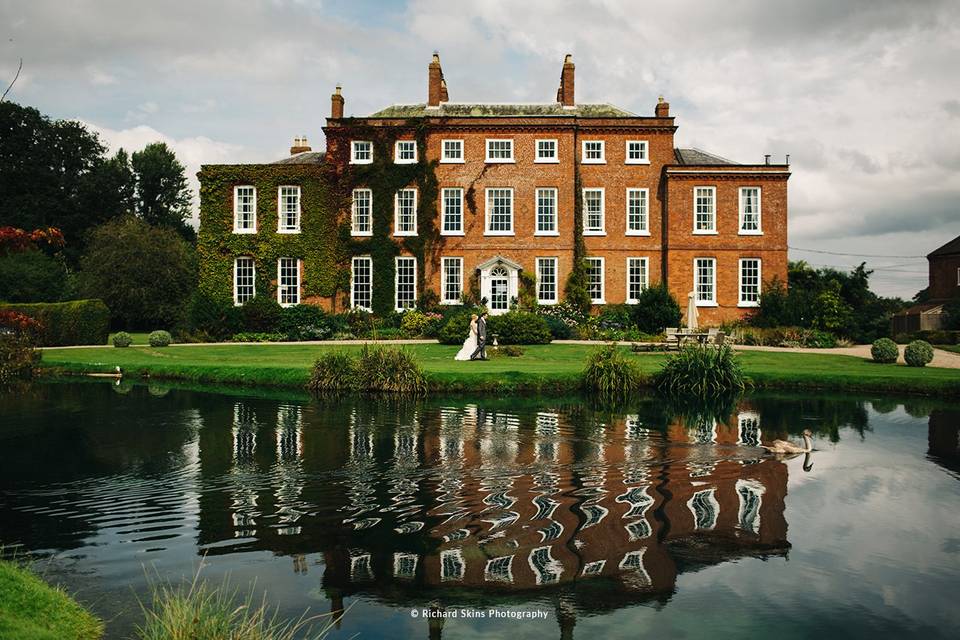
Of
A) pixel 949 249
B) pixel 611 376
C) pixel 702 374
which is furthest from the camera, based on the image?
pixel 949 249

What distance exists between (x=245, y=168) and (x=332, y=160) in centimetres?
401

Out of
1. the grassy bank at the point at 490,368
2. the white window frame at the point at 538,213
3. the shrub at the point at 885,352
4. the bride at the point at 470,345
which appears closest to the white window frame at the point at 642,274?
the white window frame at the point at 538,213

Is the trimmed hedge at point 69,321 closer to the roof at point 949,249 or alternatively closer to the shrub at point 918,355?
the shrub at point 918,355

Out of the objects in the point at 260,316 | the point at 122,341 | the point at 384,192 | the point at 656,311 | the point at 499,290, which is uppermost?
the point at 384,192

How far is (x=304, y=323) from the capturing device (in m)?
32.0

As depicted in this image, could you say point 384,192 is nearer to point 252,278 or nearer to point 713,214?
point 252,278

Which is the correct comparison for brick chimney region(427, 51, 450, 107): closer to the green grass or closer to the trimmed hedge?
the trimmed hedge

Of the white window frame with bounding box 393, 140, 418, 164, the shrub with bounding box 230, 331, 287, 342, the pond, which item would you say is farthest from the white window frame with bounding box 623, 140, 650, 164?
the pond

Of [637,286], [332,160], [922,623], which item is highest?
[332,160]

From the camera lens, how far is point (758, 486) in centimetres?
936

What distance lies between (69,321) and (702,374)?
25.3 m

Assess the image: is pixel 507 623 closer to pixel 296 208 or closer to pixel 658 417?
pixel 658 417

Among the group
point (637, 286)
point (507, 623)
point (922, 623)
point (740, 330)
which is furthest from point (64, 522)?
point (637, 286)

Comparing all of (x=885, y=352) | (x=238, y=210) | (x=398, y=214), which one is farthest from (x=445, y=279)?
(x=885, y=352)
